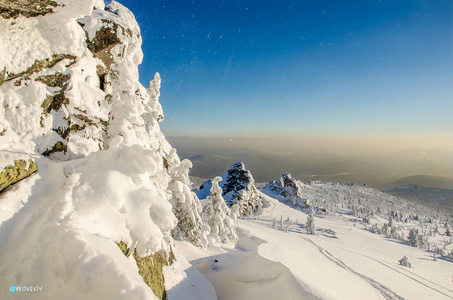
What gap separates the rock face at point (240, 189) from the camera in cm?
7588

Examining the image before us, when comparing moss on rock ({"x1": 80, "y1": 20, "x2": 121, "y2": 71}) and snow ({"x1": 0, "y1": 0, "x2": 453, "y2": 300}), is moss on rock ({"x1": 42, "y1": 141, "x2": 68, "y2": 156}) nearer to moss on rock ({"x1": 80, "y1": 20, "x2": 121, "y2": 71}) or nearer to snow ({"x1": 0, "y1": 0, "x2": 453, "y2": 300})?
snow ({"x1": 0, "y1": 0, "x2": 453, "y2": 300})

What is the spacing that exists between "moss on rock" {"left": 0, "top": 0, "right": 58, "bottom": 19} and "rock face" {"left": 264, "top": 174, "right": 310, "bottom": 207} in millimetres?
114767

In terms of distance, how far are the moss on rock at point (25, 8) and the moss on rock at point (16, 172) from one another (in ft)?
13.4

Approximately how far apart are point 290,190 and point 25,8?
400 ft

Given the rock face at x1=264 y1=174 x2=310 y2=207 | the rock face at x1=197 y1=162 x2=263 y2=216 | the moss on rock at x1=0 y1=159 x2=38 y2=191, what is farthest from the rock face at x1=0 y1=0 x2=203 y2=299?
the rock face at x1=264 y1=174 x2=310 y2=207

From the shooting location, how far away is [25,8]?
5781 millimetres

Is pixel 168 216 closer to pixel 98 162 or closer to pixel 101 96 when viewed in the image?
pixel 98 162

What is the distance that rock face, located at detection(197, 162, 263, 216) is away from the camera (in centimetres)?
7588

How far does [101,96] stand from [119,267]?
722 centimetres

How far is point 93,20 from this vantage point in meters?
8.33

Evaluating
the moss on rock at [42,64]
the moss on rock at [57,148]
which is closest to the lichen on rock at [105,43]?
the moss on rock at [42,64]

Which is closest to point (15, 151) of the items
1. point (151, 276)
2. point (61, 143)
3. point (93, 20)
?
point (61, 143)

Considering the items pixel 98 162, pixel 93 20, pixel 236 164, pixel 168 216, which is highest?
pixel 93 20

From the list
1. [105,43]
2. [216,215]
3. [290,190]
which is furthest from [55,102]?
[290,190]
